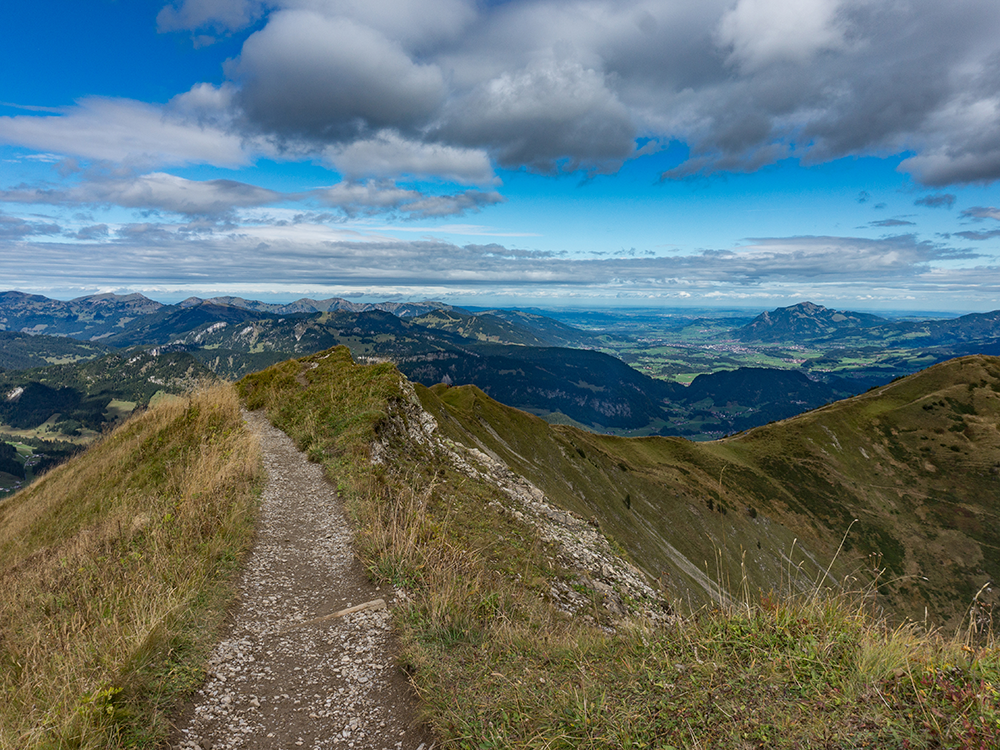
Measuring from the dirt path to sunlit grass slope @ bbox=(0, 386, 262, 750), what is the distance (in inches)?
18.9

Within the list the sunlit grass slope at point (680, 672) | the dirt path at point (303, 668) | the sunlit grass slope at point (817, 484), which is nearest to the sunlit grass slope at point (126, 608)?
the dirt path at point (303, 668)

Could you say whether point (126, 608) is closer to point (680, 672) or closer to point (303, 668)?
point (303, 668)

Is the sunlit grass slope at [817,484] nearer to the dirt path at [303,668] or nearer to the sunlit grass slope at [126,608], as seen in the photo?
the sunlit grass slope at [126,608]

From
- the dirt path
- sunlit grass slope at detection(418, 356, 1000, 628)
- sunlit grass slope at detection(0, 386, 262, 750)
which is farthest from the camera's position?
sunlit grass slope at detection(418, 356, 1000, 628)

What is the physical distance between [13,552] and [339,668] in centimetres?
1782

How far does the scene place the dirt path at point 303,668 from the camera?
19.5ft

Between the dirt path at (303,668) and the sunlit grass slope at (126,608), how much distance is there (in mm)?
480

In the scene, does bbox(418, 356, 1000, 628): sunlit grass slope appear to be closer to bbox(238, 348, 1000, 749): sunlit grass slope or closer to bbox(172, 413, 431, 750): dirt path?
bbox(172, 413, 431, 750): dirt path

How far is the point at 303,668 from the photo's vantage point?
707cm

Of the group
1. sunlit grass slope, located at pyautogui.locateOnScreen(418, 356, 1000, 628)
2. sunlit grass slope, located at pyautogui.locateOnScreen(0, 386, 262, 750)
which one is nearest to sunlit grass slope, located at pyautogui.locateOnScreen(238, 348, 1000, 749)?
sunlit grass slope, located at pyautogui.locateOnScreen(0, 386, 262, 750)

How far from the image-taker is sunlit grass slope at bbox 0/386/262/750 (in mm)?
5309

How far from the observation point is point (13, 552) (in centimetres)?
1633

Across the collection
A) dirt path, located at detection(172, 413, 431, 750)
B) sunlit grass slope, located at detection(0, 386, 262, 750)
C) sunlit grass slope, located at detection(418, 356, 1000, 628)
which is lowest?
sunlit grass slope, located at detection(418, 356, 1000, 628)

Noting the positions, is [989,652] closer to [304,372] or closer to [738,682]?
[738,682]
